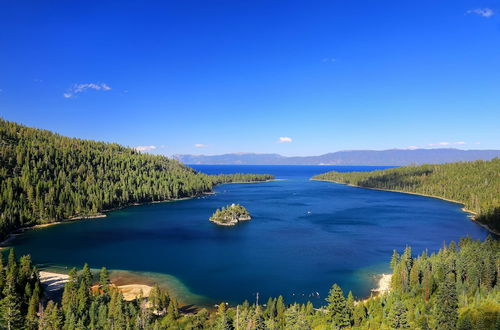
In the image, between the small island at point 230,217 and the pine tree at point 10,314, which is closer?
the pine tree at point 10,314

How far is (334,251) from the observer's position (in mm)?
96062

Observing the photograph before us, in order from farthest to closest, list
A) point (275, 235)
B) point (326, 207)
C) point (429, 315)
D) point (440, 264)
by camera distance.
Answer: point (326, 207)
point (275, 235)
point (440, 264)
point (429, 315)

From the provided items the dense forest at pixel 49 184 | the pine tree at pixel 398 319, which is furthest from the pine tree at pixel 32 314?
the dense forest at pixel 49 184

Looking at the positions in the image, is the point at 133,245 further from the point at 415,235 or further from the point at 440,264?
the point at 415,235

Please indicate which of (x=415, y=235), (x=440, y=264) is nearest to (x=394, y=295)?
(x=440, y=264)

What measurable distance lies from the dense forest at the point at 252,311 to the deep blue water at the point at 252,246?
32.2 ft

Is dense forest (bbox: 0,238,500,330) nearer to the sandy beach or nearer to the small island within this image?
the sandy beach

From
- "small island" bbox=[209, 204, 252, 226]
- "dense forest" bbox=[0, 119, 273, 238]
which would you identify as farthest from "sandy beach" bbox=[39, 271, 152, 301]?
"small island" bbox=[209, 204, 252, 226]

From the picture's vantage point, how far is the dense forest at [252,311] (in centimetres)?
4638

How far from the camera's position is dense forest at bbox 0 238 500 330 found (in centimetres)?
4638

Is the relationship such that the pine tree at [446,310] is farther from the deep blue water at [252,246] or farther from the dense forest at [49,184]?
the dense forest at [49,184]

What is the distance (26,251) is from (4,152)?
83798 mm

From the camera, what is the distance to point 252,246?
102500mm

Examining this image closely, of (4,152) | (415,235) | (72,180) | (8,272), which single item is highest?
(4,152)
